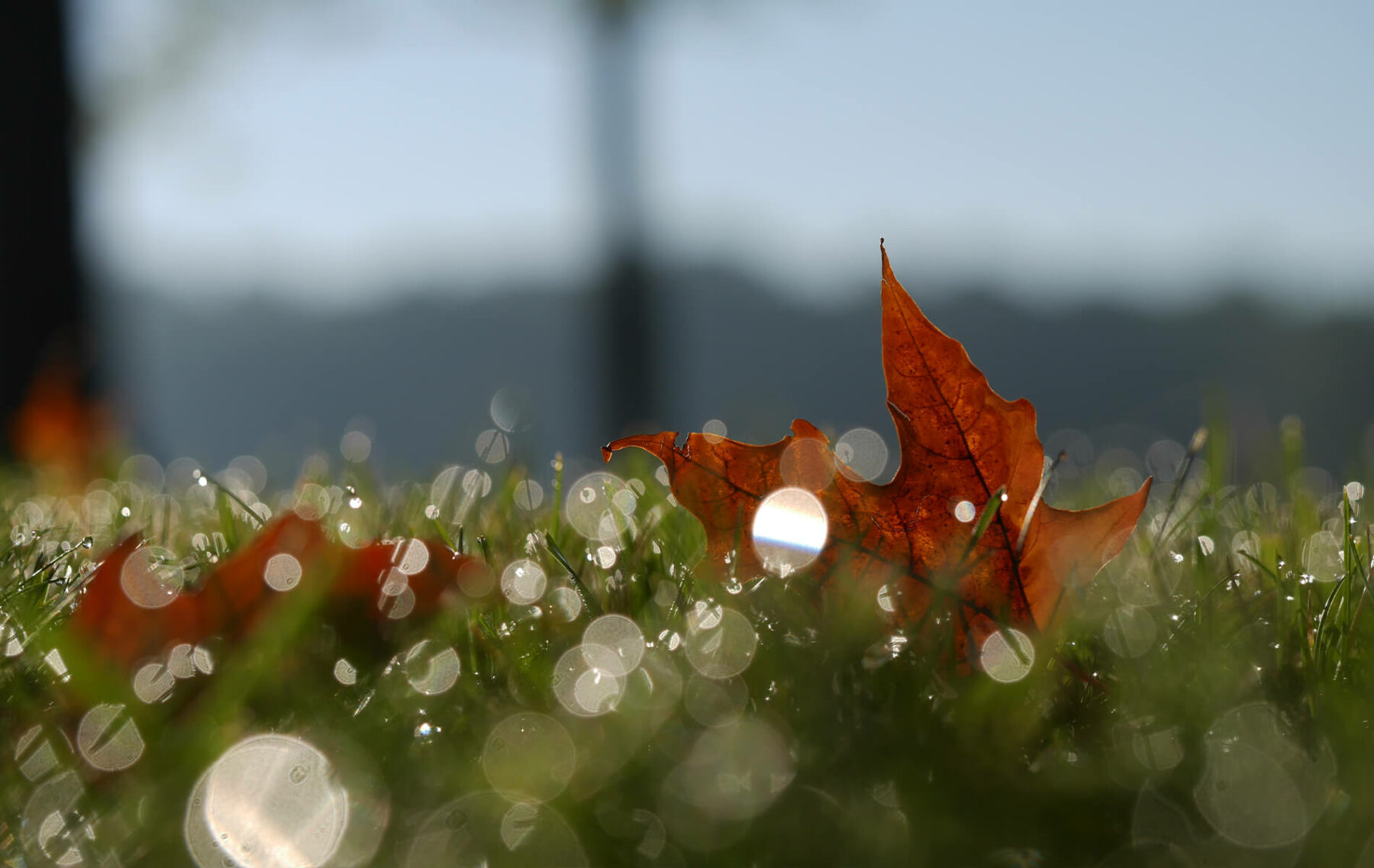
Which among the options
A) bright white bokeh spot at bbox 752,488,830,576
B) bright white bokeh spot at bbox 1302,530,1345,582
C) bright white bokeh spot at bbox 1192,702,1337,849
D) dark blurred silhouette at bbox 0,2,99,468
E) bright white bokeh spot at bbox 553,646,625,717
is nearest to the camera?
bright white bokeh spot at bbox 1192,702,1337,849

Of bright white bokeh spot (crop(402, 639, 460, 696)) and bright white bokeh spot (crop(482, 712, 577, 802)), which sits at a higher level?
bright white bokeh spot (crop(482, 712, 577, 802))

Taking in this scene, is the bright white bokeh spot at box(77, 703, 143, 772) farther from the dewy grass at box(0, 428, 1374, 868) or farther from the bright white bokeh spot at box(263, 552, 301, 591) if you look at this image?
the bright white bokeh spot at box(263, 552, 301, 591)

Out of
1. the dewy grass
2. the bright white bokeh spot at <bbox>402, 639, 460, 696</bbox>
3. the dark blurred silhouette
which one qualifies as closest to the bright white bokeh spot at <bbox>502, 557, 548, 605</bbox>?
the dewy grass

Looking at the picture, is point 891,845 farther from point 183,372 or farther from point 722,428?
point 183,372

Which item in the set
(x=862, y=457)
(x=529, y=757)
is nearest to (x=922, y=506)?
(x=529, y=757)

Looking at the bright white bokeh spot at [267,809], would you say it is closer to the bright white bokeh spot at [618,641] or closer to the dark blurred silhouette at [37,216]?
the bright white bokeh spot at [618,641]

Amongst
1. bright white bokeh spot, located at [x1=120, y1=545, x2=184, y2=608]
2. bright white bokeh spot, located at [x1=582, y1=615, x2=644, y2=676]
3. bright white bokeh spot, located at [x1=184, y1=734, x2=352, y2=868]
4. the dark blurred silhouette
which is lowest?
the dark blurred silhouette

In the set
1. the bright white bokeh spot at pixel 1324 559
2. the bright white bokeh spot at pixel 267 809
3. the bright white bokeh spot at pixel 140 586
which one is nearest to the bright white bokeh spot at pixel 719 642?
the bright white bokeh spot at pixel 267 809
